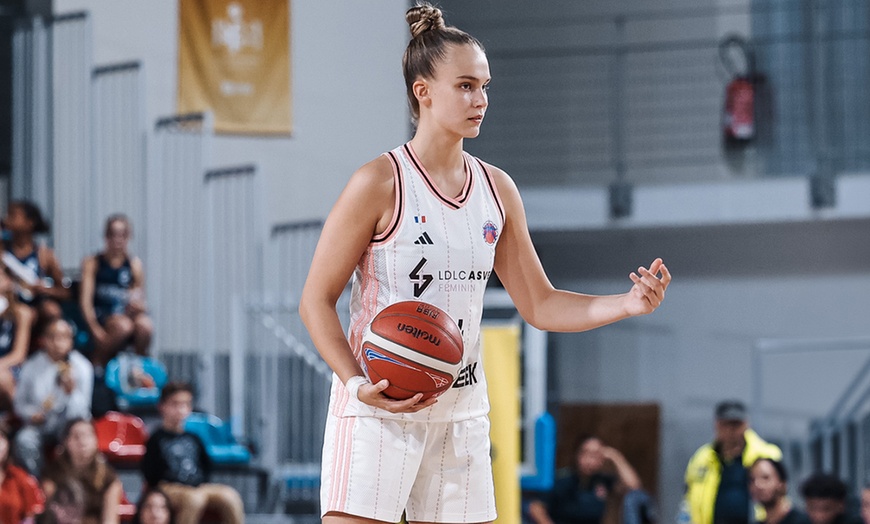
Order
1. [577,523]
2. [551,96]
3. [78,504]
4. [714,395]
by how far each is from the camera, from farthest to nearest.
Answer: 1. [551,96]
2. [714,395]
3. [577,523]
4. [78,504]

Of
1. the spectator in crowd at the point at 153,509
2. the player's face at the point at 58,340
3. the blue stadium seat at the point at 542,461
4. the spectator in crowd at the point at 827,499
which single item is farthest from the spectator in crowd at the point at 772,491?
the player's face at the point at 58,340

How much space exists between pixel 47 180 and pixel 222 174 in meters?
1.38

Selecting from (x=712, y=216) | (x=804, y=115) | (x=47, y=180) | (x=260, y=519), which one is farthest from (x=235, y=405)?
(x=804, y=115)

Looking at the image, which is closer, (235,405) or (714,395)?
(235,405)

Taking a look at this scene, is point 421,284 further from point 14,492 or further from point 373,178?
point 14,492

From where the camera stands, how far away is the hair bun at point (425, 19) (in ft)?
8.27

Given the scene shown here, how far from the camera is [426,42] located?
2492mm

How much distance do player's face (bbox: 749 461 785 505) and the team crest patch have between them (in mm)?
4341

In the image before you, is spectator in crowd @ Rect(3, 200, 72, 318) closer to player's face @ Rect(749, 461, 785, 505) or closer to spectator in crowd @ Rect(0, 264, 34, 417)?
spectator in crowd @ Rect(0, 264, 34, 417)

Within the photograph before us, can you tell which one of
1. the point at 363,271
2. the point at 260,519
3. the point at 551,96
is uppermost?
the point at 551,96

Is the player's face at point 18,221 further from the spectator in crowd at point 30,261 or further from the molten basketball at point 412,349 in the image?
the molten basketball at point 412,349

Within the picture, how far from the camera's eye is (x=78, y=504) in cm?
641

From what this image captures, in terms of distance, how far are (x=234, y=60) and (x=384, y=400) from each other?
333 inches

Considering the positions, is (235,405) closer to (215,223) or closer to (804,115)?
(215,223)
